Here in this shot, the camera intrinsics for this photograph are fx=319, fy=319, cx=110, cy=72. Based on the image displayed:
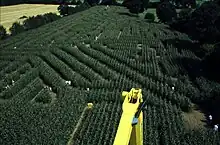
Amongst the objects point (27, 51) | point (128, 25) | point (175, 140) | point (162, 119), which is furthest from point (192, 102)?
point (128, 25)

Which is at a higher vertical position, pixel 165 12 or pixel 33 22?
pixel 165 12

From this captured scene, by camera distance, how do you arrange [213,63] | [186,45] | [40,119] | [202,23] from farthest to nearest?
[202,23], [186,45], [213,63], [40,119]

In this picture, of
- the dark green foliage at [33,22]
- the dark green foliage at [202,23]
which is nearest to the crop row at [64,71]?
the dark green foliage at [33,22]

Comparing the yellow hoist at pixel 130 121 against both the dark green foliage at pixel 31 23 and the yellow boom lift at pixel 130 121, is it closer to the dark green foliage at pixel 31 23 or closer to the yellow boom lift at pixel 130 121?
the yellow boom lift at pixel 130 121

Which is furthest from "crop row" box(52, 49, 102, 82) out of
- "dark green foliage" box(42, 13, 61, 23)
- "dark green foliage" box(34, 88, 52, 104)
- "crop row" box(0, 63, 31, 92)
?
"dark green foliage" box(42, 13, 61, 23)

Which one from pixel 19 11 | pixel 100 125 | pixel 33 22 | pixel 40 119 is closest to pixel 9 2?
pixel 19 11

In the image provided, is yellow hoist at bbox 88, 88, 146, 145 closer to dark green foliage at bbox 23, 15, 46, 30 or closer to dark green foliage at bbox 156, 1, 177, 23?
dark green foliage at bbox 23, 15, 46, 30

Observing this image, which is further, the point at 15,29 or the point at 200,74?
the point at 15,29

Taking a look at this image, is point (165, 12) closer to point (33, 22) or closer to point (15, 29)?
point (33, 22)
